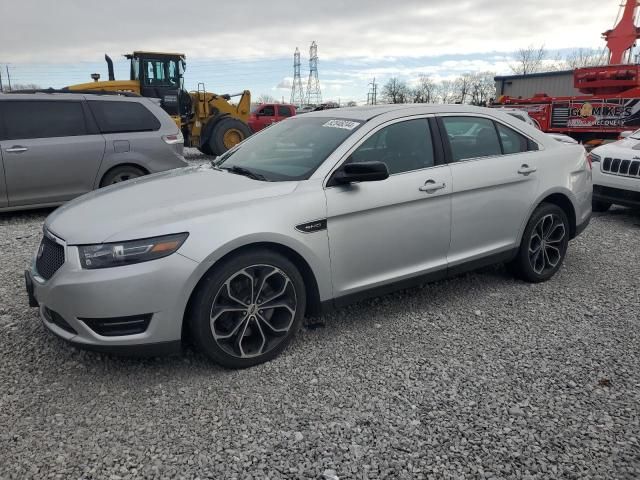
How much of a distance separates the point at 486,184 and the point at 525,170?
20.6 inches

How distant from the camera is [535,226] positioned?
4449 mm

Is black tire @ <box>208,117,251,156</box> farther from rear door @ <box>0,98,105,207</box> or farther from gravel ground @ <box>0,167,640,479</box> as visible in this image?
gravel ground @ <box>0,167,640,479</box>

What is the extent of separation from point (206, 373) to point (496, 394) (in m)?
1.73

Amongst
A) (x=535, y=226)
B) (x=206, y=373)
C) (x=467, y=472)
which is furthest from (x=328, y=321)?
(x=535, y=226)

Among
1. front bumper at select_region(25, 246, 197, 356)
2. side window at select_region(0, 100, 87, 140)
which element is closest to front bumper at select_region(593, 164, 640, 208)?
front bumper at select_region(25, 246, 197, 356)

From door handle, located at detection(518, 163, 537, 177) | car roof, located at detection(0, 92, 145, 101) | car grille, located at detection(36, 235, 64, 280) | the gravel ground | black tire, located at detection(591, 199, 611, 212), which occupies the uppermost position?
car roof, located at detection(0, 92, 145, 101)

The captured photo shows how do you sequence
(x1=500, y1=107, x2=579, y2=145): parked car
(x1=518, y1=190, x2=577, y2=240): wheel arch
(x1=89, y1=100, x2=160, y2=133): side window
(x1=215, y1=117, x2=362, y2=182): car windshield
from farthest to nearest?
(x1=89, y1=100, x2=160, y2=133): side window
(x1=500, y1=107, x2=579, y2=145): parked car
(x1=518, y1=190, x2=577, y2=240): wheel arch
(x1=215, y1=117, x2=362, y2=182): car windshield

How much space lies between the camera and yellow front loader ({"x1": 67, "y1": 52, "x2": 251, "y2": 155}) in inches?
555

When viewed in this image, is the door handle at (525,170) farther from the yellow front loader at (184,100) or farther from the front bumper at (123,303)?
the yellow front loader at (184,100)

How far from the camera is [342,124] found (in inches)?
150

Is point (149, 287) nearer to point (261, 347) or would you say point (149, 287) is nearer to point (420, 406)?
point (261, 347)

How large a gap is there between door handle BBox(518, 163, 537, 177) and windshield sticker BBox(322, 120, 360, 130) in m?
1.57

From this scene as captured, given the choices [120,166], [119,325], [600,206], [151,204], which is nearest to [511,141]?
[151,204]

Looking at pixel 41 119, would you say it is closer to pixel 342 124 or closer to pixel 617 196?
pixel 342 124
